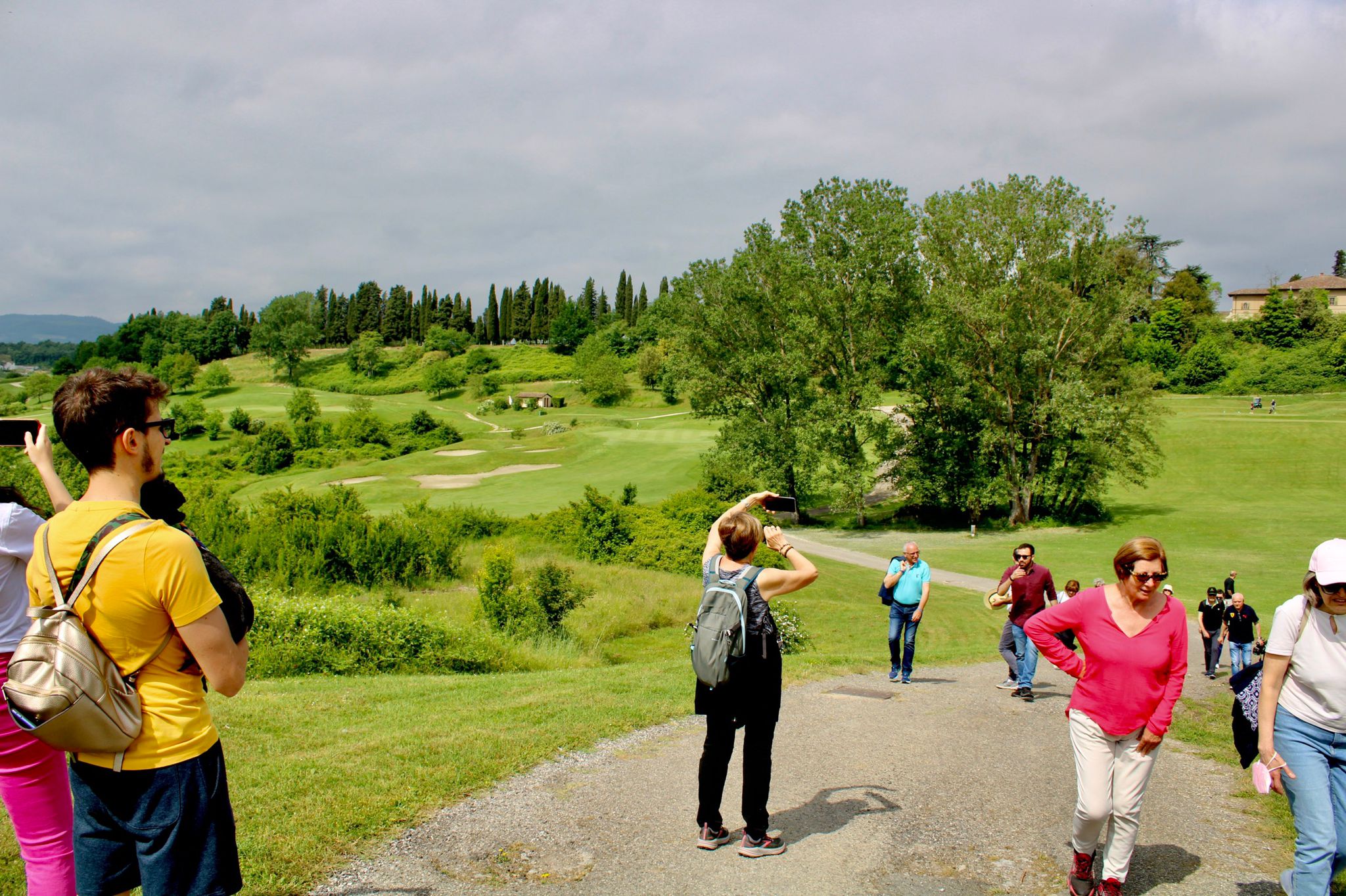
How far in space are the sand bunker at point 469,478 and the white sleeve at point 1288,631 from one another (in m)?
47.8

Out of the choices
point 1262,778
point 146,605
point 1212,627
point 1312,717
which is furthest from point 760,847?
point 1212,627

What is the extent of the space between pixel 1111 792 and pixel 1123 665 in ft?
2.47

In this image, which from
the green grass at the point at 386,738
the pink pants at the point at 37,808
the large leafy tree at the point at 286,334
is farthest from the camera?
the large leafy tree at the point at 286,334

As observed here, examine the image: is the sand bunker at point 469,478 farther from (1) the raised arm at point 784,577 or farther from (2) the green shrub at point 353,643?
(1) the raised arm at point 784,577

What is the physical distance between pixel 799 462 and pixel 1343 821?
39893mm

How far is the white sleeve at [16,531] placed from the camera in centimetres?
375

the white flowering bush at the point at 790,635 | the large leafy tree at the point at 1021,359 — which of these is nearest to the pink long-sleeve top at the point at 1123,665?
the white flowering bush at the point at 790,635

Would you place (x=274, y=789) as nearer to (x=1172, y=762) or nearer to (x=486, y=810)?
(x=486, y=810)

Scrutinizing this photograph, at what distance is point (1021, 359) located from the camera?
137 feet

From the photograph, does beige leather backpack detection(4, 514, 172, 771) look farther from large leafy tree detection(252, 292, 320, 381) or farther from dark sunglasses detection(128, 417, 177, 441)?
large leafy tree detection(252, 292, 320, 381)

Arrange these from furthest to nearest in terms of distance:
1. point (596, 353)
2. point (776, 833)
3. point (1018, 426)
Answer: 1. point (596, 353)
2. point (1018, 426)
3. point (776, 833)

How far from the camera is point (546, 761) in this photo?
23.2ft

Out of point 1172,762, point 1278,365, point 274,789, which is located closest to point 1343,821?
point 1172,762

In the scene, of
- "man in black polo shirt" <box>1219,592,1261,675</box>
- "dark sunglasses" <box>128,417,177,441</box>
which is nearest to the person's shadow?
"dark sunglasses" <box>128,417,177,441</box>
